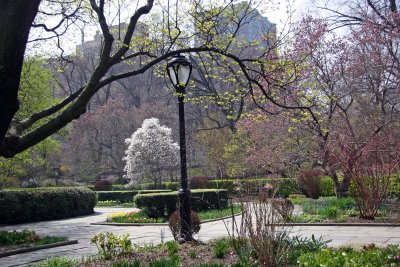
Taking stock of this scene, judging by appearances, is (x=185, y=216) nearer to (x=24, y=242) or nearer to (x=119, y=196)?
(x=24, y=242)

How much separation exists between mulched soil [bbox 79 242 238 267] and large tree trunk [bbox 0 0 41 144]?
311 cm

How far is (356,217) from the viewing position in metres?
12.1

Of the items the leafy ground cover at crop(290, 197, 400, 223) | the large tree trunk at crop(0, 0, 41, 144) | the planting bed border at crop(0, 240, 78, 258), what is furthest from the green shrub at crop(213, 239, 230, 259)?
the leafy ground cover at crop(290, 197, 400, 223)

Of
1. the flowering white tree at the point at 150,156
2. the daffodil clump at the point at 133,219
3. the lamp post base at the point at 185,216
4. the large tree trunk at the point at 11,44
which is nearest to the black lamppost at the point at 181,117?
the lamp post base at the point at 185,216

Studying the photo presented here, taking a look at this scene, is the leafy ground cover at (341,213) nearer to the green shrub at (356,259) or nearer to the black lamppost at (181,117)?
the black lamppost at (181,117)

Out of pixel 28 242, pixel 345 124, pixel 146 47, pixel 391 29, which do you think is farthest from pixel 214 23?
pixel 391 29

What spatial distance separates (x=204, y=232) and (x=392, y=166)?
17.2 feet

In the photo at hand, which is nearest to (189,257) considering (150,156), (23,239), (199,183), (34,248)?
(34,248)

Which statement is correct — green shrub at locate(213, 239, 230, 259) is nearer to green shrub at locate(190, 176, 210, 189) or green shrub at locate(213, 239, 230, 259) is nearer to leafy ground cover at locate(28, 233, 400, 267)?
leafy ground cover at locate(28, 233, 400, 267)

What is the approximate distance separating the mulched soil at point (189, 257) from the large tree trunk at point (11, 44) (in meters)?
3.11

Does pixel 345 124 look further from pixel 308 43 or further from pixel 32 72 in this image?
pixel 32 72

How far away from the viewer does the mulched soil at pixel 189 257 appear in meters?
6.41

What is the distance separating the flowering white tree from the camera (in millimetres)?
30781

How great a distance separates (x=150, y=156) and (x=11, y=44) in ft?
87.8
